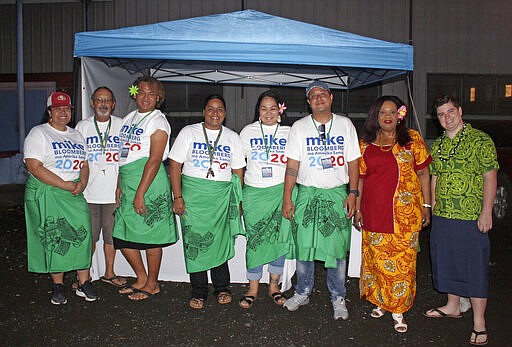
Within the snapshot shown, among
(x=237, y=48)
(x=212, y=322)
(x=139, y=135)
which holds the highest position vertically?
(x=237, y=48)

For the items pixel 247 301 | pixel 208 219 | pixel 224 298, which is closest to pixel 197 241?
pixel 208 219

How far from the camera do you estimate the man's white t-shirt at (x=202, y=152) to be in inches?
152

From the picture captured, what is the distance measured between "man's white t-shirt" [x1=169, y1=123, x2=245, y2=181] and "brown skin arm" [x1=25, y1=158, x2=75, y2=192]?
0.88 meters

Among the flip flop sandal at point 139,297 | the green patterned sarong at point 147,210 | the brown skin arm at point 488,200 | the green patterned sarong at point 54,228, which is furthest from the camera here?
the flip flop sandal at point 139,297

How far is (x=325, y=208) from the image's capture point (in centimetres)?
370

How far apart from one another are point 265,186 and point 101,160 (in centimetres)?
144

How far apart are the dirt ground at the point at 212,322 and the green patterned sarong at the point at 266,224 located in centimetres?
47

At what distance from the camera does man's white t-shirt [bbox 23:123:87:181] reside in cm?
373

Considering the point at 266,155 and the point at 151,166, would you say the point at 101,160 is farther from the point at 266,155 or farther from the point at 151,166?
the point at 266,155

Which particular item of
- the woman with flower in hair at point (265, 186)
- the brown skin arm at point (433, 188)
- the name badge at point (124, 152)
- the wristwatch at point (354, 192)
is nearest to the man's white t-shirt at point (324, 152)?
the wristwatch at point (354, 192)

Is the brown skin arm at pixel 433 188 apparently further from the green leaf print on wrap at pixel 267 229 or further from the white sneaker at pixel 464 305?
the green leaf print on wrap at pixel 267 229

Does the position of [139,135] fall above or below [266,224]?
above

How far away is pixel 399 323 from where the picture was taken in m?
3.53

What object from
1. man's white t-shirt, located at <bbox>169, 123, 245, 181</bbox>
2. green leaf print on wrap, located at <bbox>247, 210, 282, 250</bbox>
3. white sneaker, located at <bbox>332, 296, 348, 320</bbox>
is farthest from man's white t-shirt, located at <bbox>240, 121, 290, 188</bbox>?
white sneaker, located at <bbox>332, 296, 348, 320</bbox>
